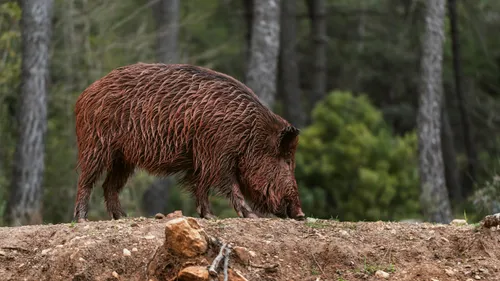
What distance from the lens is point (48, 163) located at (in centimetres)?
1861

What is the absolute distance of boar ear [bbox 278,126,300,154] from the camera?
9294mm

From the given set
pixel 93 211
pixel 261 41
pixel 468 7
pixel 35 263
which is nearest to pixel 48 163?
pixel 93 211

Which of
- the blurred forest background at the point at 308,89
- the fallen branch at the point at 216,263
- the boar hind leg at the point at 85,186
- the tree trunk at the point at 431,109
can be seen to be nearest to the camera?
the fallen branch at the point at 216,263

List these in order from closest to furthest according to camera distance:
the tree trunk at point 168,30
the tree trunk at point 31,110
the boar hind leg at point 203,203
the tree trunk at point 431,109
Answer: the boar hind leg at point 203,203 → the tree trunk at point 31,110 → the tree trunk at point 431,109 → the tree trunk at point 168,30

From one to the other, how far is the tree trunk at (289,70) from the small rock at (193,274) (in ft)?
68.5

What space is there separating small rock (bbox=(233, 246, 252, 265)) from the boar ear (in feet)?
7.47

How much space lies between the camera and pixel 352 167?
24.4 meters

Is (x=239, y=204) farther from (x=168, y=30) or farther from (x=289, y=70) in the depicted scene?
(x=289, y=70)

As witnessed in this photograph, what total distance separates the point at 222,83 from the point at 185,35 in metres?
22.6

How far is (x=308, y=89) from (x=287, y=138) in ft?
96.3

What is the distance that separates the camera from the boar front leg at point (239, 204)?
9.06m

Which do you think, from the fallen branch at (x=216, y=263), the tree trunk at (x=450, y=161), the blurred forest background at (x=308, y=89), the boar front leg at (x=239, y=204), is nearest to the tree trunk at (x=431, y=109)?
the blurred forest background at (x=308, y=89)

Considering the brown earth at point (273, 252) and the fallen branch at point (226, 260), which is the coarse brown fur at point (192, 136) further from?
the fallen branch at point (226, 260)

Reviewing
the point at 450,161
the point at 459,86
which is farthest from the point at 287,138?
the point at 459,86
